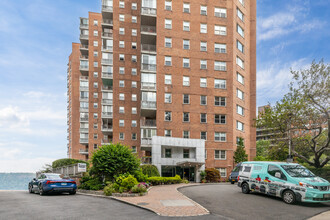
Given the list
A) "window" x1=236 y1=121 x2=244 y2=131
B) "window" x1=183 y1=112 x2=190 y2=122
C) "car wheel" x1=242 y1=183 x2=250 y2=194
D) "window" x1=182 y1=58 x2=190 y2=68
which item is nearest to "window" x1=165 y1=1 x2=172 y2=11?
"window" x1=182 y1=58 x2=190 y2=68

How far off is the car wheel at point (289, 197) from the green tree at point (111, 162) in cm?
1070

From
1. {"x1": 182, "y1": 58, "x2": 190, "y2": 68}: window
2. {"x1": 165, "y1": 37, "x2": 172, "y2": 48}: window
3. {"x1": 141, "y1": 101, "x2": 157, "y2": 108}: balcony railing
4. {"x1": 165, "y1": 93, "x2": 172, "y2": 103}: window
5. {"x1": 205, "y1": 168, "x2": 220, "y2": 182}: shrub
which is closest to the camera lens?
{"x1": 205, "y1": 168, "x2": 220, "y2": 182}: shrub

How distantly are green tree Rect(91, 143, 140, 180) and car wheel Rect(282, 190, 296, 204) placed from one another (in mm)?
10702

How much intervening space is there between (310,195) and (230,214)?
4881 millimetres

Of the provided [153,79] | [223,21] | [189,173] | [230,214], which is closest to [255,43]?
[223,21]

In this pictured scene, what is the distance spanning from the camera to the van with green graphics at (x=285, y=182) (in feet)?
44.3

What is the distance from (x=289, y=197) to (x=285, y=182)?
0.80m

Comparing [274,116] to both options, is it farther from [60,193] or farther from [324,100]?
[60,193]

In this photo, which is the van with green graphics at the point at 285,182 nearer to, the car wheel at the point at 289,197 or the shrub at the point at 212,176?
the car wheel at the point at 289,197

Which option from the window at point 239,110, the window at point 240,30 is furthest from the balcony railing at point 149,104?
the window at point 240,30

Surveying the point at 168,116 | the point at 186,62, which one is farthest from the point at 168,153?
the point at 186,62

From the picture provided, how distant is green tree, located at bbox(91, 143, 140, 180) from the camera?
19.7 m

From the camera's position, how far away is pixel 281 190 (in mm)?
14781

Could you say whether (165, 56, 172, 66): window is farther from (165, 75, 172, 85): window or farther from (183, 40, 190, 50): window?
(183, 40, 190, 50): window
